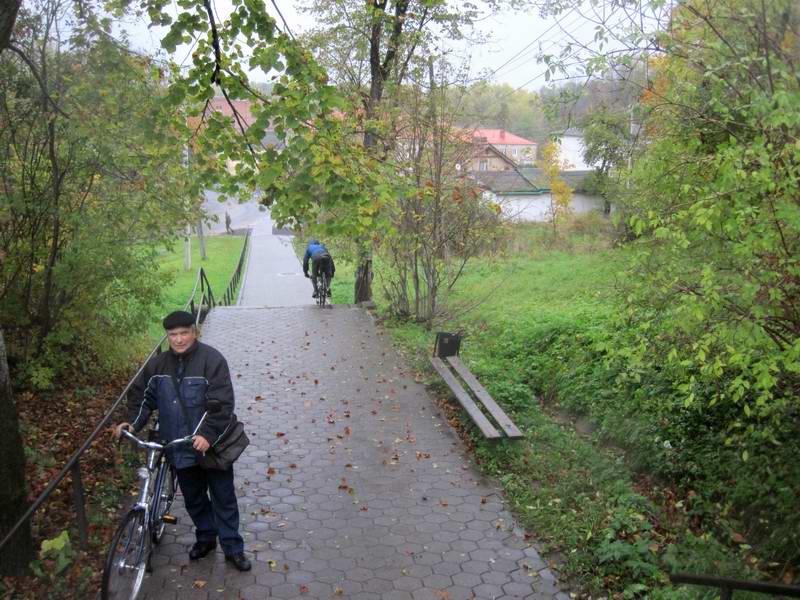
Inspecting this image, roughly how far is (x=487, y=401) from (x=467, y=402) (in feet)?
0.74

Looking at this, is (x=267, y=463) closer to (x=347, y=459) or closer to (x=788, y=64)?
(x=347, y=459)

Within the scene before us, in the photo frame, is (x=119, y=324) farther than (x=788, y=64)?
Yes

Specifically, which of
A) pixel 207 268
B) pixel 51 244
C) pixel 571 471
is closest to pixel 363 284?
pixel 51 244

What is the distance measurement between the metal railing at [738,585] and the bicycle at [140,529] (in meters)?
2.95

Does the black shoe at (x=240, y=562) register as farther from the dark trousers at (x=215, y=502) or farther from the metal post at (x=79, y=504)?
the metal post at (x=79, y=504)

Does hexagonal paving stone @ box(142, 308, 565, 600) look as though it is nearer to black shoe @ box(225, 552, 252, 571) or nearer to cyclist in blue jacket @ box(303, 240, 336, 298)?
black shoe @ box(225, 552, 252, 571)

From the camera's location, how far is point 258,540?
17.8 feet

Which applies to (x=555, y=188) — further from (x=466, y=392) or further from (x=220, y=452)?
(x=220, y=452)

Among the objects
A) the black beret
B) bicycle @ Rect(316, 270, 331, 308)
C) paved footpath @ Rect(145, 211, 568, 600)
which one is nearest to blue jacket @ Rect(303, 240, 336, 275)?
bicycle @ Rect(316, 270, 331, 308)

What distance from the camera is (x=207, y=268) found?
36.8 m

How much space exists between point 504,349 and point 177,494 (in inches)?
250

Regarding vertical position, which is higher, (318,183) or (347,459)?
(318,183)

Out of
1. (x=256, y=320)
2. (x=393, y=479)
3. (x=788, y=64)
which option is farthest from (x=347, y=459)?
(x=256, y=320)

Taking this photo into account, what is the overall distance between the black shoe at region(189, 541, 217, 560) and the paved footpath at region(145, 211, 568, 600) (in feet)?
0.24
